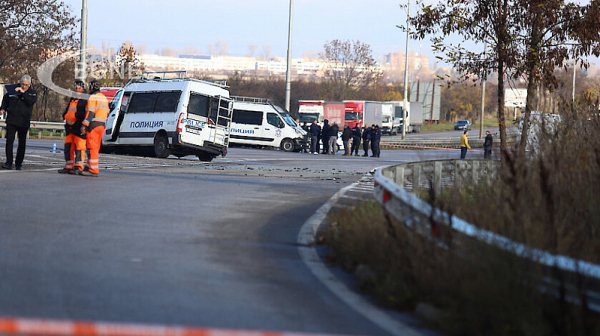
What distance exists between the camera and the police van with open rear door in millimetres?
21703

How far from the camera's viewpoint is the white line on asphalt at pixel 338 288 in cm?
513

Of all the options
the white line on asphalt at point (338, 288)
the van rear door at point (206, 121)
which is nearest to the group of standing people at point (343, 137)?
the van rear door at point (206, 121)

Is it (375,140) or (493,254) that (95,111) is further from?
(375,140)

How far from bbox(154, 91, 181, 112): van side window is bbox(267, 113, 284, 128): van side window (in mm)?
14836

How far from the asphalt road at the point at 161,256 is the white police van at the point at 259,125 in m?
23.0

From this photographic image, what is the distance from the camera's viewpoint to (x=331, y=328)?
16.2 feet

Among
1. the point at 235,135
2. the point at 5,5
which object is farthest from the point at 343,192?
the point at 5,5

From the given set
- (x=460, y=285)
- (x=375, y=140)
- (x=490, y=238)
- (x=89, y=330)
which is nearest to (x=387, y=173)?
(x=490, y=238)

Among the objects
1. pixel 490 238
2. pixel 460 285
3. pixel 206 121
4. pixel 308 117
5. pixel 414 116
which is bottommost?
pixel 460 285

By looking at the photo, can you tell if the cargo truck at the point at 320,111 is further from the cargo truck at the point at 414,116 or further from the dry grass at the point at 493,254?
the dry grass at the point at 493,254

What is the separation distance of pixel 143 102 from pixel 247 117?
1443 centimetres

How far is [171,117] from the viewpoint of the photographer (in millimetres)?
21781

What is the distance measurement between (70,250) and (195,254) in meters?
1.12

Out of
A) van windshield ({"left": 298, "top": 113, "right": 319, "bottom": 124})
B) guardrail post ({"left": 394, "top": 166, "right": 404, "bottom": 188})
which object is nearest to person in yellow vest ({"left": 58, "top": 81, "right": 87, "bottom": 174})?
guardrail post ({"left": 394, "top": 166, "right": 404, "bottom": 188})
